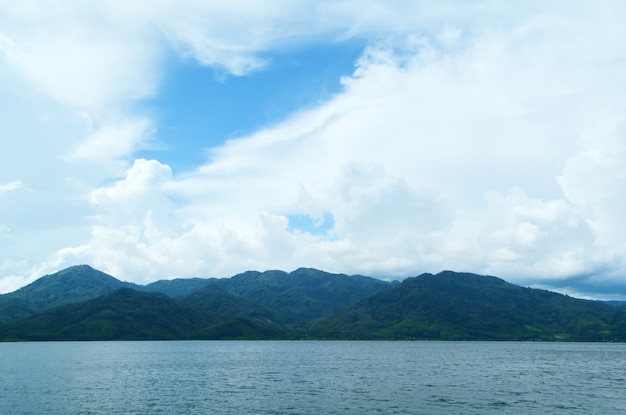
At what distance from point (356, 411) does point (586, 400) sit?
52547mm

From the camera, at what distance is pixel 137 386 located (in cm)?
13212

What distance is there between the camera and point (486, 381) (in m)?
143

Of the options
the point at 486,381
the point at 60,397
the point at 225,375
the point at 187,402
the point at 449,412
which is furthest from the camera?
the point at 225,375

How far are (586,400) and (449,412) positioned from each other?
124 feet

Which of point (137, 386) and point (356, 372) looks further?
point (356, 372)

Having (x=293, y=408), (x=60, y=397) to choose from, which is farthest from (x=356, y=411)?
(x=60, y=397)

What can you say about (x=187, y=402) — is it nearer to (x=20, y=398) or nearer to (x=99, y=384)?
(x=20, y=398)

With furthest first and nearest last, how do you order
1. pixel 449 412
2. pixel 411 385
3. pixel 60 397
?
pixel 411 385 < pixel 60 397 < pixel 449 412

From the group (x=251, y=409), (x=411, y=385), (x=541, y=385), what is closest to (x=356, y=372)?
(x=411, y=385)

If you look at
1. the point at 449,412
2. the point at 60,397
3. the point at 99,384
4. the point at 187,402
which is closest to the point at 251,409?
the point at 187,402

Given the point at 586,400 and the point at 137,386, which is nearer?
the point at 586,400

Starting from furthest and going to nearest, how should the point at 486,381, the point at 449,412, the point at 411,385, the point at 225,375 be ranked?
the point at 225,375 < the point at 486,381 < the point at 411,385 < the point at 449,412

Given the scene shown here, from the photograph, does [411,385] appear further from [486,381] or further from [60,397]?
[60,397]

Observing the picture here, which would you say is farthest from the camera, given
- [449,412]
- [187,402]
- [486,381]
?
[486,381]
